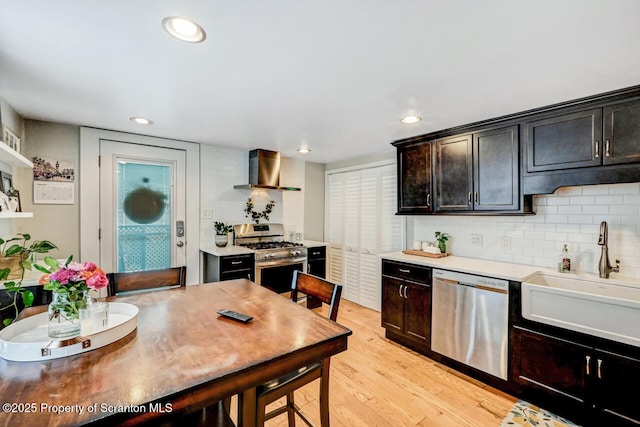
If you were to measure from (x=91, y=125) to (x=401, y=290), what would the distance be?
3589 mm

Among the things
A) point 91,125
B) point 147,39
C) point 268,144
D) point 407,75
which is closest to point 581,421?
point 407,75

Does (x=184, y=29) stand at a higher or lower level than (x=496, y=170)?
higher

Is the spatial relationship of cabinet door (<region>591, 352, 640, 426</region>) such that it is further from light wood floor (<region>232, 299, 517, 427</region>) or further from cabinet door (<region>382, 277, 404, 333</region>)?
cabinet door (<region>382, 277, 404, 333</region>)

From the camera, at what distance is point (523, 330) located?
6.88ft

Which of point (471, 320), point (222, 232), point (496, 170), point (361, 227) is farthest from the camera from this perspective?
point (361, 227)

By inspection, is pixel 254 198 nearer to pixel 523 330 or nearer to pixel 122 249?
pixel 122 249

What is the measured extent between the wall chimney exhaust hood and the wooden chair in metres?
2.21

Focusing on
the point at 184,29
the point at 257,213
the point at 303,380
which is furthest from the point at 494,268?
the point at 257,213

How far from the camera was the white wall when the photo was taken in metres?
2.14

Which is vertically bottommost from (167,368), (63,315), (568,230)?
(167,368)

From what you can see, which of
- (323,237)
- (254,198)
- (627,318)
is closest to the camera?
(627,318)

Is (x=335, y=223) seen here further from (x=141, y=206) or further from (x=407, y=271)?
(x=141, y=206)

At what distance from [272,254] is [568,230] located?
119 inches

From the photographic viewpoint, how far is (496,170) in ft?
8.31
